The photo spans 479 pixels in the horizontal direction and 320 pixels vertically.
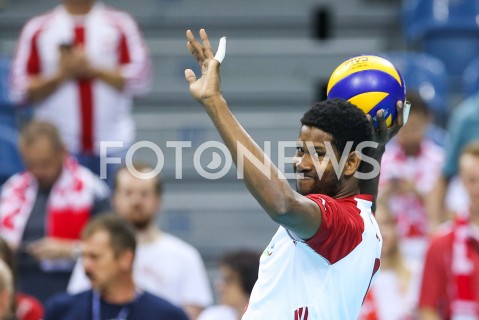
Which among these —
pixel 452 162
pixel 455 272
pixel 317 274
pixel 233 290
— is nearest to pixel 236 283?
pixel 233 290

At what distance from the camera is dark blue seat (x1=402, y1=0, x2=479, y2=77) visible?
9.20 m

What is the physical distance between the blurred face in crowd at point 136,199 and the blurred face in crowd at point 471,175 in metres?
1.89

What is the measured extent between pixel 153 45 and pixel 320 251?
649 cm

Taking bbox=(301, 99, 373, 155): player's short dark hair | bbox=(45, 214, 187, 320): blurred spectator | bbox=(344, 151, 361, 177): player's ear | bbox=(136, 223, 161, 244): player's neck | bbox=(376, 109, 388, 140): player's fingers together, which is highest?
bbox=(301, 99, 373, 155): player's short dark hair

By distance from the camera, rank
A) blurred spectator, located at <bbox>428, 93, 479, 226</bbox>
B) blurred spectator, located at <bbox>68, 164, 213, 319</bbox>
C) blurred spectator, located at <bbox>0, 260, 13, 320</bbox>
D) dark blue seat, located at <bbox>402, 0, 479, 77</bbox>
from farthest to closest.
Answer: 1. dark blue seat, located at <bbox>402, 0, 479, 77</bbox>
2. blurred spectator, located at <bbox>428, 93, 479, 226</bbox>
3. blurred spectator, located at <bbox>68, 164, 213, 319</bbox>
4. blurred spectator, located at <bbox>0, 260, 13, 320</bbox>

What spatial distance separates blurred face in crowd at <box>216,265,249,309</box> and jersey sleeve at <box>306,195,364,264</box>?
287cm

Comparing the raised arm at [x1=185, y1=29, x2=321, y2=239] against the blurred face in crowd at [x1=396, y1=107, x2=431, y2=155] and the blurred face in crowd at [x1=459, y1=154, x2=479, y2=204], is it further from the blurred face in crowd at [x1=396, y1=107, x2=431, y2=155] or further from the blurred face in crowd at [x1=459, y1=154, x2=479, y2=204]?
the blurred face in crowd at [x1=396, y1=107, x2=431, y2=155]

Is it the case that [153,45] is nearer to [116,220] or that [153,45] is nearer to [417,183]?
[417,183]

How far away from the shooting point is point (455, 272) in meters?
6.08

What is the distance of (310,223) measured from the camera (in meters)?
3.31

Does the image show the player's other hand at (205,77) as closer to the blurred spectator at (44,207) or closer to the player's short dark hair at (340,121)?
the player's short dark hair at (340,121)

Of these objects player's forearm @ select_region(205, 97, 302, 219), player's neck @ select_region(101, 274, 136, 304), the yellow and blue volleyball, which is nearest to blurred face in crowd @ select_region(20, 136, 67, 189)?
player's neck @ select_region(101, 274, 136, 304)

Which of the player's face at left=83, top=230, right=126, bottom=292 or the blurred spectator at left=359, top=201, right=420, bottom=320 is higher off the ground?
the player's face at left=83, top=230, right=126, bottom=292

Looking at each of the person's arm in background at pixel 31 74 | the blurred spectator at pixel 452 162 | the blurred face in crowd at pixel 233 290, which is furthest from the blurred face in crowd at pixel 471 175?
the person's arm in background at pixel 31 74
